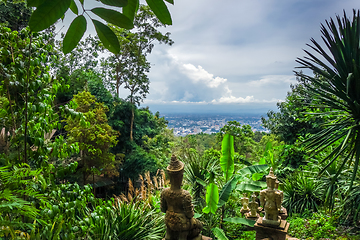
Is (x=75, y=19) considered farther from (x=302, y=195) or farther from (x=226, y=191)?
(x=302, y=195)

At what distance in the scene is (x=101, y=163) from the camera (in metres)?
7.74

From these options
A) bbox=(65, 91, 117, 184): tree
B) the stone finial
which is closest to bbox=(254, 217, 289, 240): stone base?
the stone finial

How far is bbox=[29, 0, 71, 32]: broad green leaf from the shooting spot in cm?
39

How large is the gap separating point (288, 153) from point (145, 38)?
7.69 meters

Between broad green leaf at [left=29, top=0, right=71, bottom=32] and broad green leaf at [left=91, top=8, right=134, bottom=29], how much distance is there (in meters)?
0.06

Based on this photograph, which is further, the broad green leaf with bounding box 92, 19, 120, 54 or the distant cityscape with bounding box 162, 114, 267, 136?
the distant cityscape with bounding box 162, 114, 267, 136

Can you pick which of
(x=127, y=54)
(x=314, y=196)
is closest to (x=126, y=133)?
(x=127, y=54)

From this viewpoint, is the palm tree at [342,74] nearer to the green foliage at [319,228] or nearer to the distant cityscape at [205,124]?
the green foliage at [319,228]

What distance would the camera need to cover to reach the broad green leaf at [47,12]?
387mm

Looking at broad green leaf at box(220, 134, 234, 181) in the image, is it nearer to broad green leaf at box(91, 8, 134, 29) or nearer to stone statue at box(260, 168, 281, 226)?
stone statue at box(260, 168, 281, 226)

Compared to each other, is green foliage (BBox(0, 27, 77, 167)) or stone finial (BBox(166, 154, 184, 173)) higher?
green foliage (BBox(0, 27, 77, 167))

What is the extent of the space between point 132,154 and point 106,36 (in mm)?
9083

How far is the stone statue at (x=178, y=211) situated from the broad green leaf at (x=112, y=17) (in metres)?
1.90

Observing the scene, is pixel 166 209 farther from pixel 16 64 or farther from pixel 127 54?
pixel 127 54
